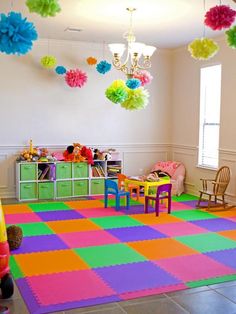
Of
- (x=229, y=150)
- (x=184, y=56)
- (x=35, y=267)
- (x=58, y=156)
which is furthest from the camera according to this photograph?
(x=184, y=56)

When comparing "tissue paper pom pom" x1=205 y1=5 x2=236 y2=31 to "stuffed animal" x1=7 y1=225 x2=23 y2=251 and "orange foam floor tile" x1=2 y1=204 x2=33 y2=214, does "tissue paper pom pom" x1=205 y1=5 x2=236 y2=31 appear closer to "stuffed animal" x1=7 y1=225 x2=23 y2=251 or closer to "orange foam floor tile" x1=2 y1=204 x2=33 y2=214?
"stuffed animal" x1=7 y1=225 x2=23 y2=251

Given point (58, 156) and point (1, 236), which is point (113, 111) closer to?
point (58, 156)

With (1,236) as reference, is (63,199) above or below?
below

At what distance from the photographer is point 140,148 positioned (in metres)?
8.85

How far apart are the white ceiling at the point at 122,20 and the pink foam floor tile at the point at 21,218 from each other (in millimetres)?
3019

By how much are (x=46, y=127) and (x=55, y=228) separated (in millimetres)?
2796

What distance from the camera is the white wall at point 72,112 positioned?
771 centimetres

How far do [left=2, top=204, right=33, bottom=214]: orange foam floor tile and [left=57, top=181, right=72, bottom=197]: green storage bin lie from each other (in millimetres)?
856

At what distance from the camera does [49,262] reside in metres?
4.39

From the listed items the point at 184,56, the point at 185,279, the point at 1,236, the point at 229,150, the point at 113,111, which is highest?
the point at 184,56

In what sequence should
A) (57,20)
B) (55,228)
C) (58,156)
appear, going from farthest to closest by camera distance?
(58,156)
(57,20)
(55,228)

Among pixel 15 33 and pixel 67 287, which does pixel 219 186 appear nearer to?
pixel 67 287

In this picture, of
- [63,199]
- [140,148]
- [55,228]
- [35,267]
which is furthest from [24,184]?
[35,267]

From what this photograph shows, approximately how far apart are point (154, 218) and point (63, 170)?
2.27 meters
